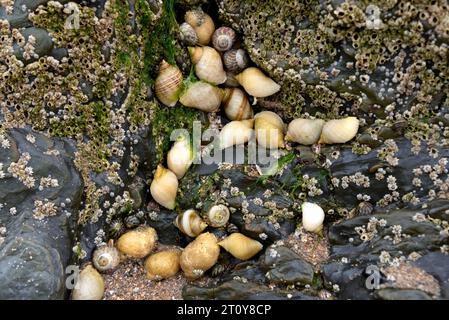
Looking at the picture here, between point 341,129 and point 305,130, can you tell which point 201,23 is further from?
point 341,129

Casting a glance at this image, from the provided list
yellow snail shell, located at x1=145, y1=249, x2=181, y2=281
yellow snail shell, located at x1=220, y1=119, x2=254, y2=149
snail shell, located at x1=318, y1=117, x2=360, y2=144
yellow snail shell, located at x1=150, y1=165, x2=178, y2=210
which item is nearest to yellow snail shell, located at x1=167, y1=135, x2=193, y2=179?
yellow snail shell, located at x1=150, y1=165, x2=178, y2=210

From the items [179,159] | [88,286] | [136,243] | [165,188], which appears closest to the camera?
[88,286]

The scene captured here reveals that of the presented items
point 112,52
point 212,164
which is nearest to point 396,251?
point 212,164

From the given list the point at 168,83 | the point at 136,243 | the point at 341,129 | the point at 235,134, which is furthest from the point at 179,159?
the point at 341,129

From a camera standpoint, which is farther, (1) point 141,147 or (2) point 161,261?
(1) point 141,147

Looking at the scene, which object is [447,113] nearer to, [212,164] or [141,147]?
[212,164]
